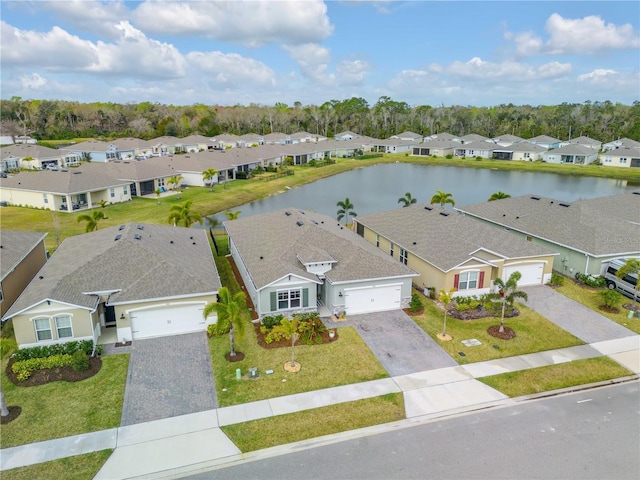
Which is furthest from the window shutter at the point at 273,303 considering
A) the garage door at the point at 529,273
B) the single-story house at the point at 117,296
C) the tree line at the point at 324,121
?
the tree line at the point at 324,121

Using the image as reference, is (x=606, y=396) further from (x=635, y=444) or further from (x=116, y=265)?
(x=116, y=265)

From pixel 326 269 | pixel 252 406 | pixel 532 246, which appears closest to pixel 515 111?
pixel 532 246

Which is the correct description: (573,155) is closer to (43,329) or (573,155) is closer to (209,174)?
(209,174)

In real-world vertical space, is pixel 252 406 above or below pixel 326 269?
below

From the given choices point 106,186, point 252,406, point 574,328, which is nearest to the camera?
point 252,406

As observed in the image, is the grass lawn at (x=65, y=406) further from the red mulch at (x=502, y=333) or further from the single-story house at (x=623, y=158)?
the single-story house at (x=623, y=158)

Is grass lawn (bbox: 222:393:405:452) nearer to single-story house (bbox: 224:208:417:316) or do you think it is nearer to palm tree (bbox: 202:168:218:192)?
single-story house (bbox: 224:208:417:316)
